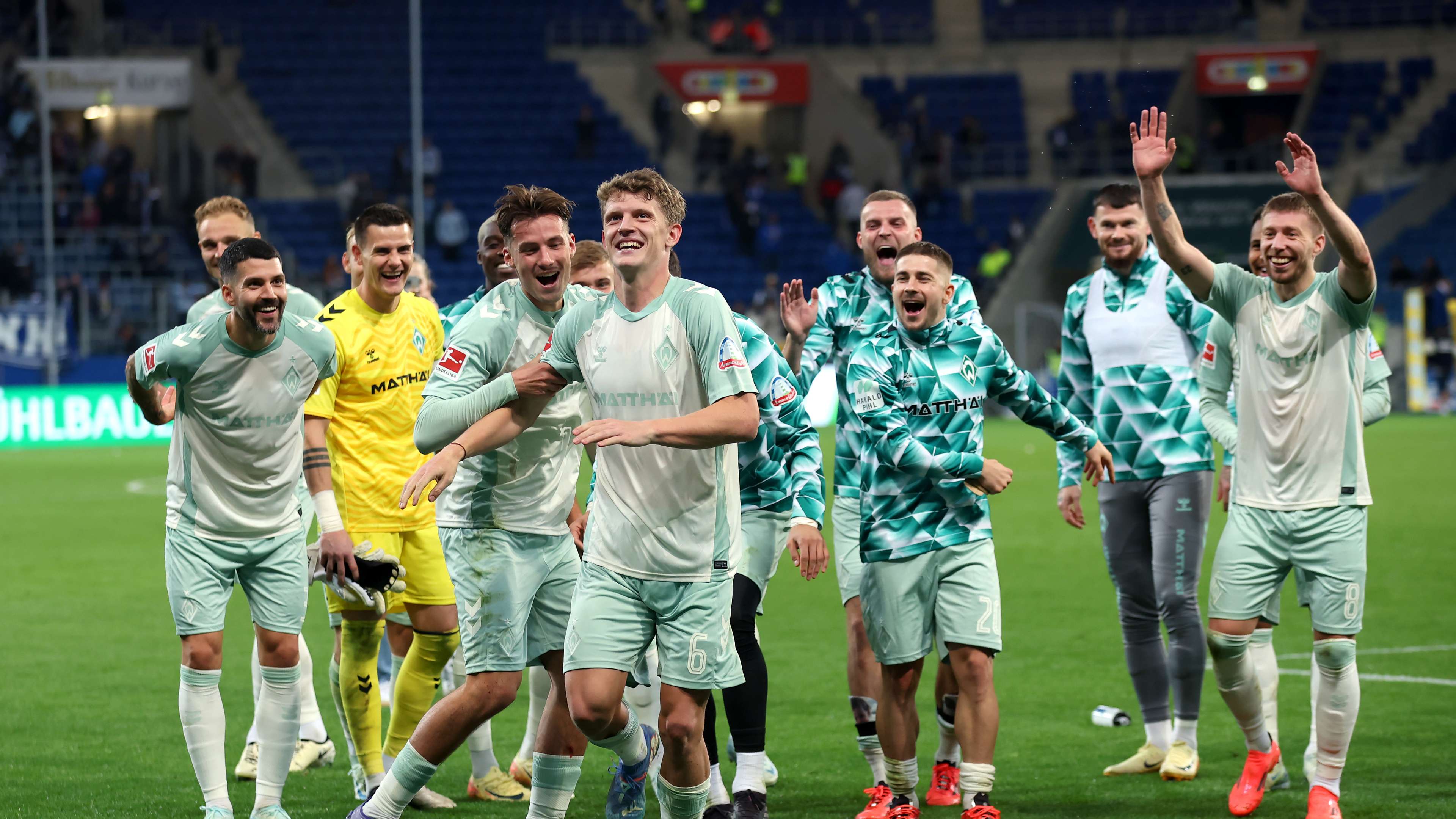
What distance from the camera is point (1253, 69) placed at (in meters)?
38.1

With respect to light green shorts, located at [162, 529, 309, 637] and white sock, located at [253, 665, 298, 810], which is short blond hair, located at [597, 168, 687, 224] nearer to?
light green shorts, located at [162, 529, 309, 637]

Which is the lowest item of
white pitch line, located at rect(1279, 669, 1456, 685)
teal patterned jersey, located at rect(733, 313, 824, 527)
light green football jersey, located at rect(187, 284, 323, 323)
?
white pitch line, located at rect(1279, 669, 1456, 685)

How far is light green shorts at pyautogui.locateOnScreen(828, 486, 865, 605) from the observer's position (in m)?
6.75

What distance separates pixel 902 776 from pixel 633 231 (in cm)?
230

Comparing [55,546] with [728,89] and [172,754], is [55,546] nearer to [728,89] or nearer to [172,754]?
[172,754]

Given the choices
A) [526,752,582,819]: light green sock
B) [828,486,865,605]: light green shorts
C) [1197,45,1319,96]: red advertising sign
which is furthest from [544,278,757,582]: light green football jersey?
[1197,45,1319,96]: red advertising sign

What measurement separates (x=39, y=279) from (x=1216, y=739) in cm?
2683

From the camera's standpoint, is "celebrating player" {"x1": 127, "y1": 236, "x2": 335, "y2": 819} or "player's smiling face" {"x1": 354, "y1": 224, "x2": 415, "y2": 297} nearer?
"celebrating player" {"x1": 127, "y1": 236, "x2": 335, "y2": 819}

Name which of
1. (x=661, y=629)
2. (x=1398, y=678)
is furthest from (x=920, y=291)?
(x=1398, y=678)

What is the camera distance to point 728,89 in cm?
3772

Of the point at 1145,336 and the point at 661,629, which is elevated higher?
the point at 1145,336

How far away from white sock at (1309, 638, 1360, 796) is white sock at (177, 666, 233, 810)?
12.7 feet

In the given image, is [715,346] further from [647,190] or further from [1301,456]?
[1301,456]

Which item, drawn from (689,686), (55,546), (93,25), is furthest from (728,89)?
(689,686)
